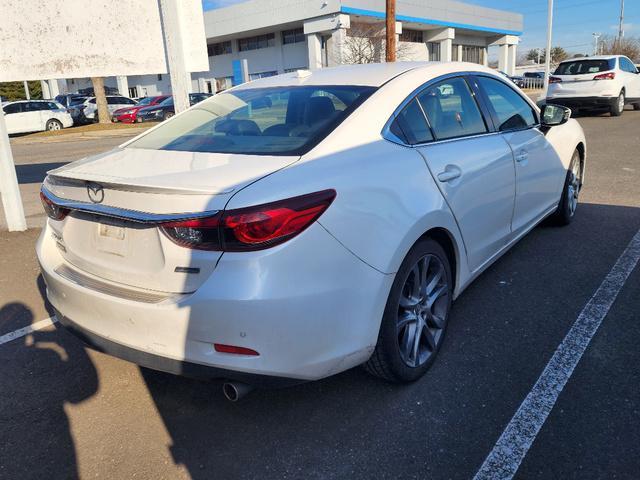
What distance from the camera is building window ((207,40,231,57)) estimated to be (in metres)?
51.1

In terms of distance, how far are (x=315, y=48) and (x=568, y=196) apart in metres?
37.7

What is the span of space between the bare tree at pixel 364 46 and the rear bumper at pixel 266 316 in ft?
116

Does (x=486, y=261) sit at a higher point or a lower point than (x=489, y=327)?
higher

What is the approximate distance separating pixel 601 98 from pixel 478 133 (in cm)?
1538

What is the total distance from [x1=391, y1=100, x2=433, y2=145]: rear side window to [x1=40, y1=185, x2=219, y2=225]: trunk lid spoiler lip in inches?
50.1

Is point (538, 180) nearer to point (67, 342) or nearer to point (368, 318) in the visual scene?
point (368, 318)

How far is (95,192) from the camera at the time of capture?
2.48 m

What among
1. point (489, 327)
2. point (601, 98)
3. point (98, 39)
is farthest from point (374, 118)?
point (601, 98)

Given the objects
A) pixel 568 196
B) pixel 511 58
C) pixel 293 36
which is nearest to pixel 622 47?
pixel 511 58

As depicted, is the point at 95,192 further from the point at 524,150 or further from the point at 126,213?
the point at 524,150

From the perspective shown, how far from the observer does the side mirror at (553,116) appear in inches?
181

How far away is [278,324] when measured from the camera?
2191 mm

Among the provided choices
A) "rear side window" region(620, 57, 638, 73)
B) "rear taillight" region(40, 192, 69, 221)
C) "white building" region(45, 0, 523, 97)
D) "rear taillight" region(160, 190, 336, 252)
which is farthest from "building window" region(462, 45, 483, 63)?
"rear taillight" region(160, 190, 336, 252)

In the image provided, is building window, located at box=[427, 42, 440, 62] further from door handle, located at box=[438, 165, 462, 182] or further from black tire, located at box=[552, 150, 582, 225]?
door handle, located at box=[438, 165, 462, 182]
